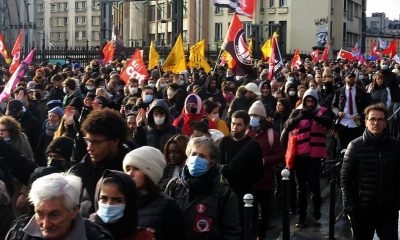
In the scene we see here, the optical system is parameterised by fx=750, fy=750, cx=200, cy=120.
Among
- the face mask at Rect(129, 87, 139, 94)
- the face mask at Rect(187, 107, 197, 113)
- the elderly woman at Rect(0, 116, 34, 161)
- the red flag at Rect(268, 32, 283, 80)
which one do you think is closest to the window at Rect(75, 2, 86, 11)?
the red flag at Rect(268, 32, 283, 80)

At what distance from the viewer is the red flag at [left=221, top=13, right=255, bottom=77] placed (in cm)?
1769

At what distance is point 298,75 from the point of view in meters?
20.2

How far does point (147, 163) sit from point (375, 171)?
268 cm

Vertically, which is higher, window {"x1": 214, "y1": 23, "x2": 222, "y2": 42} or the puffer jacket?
window {"x1": 214, "y1": 23, "x2": 222, "y2": 42}

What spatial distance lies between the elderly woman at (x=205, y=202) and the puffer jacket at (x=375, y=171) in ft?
5.89

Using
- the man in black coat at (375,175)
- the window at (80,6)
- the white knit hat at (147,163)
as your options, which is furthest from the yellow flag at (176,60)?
the window at (80,6)

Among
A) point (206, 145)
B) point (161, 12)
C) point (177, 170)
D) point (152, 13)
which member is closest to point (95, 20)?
point (152, 13)

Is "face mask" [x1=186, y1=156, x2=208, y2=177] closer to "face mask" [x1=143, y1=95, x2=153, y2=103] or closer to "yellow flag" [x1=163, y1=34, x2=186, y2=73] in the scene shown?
"face mask" [x1=143, y1=95, x2=153, y2=103]

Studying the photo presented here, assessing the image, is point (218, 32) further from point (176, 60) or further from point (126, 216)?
point (126, 216)

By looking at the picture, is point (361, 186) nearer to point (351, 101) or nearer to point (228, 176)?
point (228, 176)

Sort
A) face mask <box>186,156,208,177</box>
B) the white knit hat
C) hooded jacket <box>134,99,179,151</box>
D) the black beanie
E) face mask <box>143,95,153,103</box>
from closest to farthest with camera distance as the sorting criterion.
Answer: the white knit hat, face mask <box>186,156,208,177</box>, the black beanie, hooded jacket <box>134,99,179,151</box>, face mask <box>143,95,153,103</box>

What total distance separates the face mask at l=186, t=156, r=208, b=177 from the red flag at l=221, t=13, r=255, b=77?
1213cm

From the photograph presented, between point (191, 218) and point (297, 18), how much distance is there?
65.7 m

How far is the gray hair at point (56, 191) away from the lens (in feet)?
12.8
